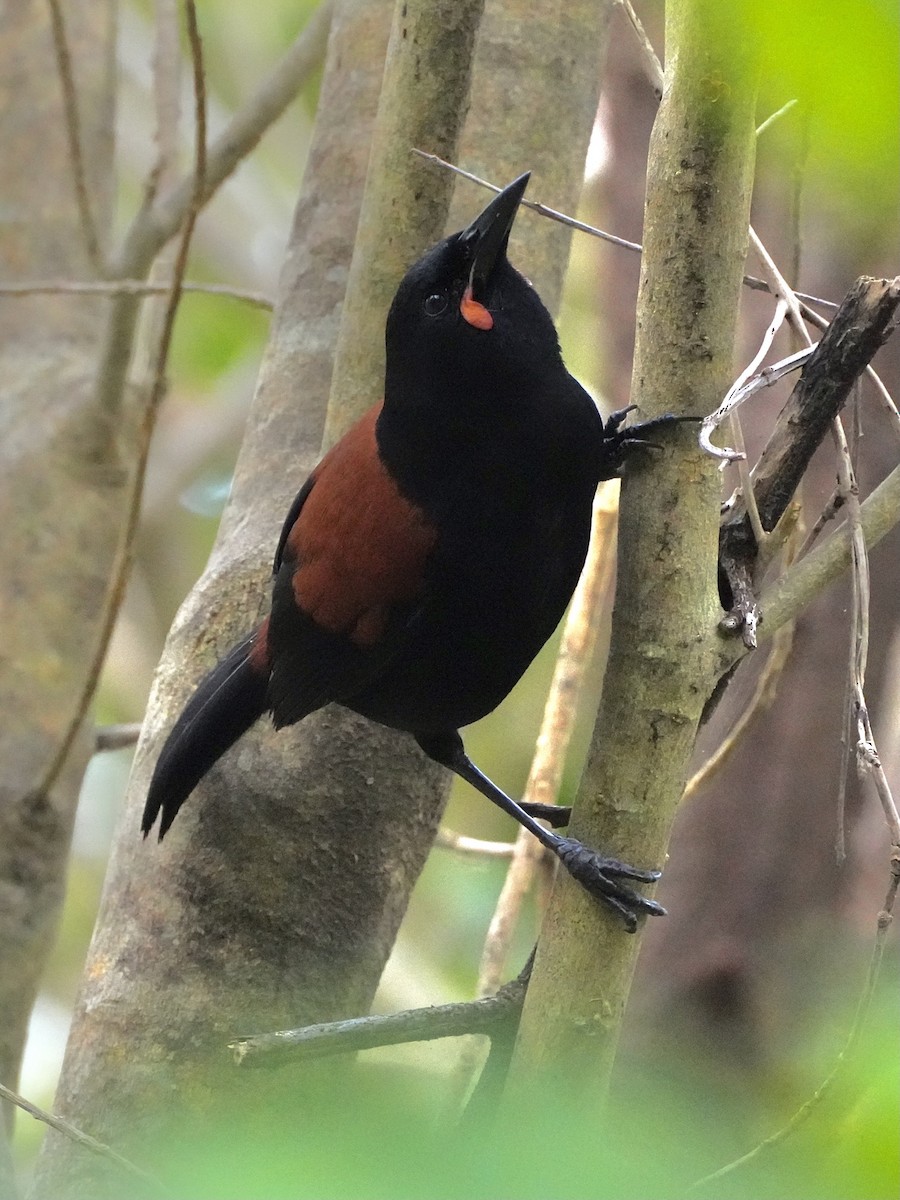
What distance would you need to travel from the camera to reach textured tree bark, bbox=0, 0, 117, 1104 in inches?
92.5

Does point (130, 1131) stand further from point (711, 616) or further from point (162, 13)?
point (162, 13)

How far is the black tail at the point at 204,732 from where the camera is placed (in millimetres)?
1903

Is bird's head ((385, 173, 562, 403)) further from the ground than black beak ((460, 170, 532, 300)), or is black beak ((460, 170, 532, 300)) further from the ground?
black beak ((460, 170, 532, 300))

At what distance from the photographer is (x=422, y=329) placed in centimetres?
183

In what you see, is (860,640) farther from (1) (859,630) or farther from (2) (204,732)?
(2) (204,732)

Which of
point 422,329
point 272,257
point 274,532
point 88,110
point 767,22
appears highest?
point 272,257

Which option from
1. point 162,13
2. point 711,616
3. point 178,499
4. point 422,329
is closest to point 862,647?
point 711,616

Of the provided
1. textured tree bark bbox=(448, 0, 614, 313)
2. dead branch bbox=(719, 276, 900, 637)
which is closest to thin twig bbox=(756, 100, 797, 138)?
dead branch bbox=(719, 276, 900, 637)

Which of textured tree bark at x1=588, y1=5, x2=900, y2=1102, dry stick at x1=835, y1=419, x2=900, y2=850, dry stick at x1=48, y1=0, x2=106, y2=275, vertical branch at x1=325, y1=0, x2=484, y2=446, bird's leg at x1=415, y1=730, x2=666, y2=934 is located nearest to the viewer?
dry stick at x1=835, y1=419, x2=900, y2=850

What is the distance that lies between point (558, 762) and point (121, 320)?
121 cm

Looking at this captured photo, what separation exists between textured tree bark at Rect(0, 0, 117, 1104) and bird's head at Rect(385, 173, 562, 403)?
1067 mm

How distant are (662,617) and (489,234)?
2.43ft

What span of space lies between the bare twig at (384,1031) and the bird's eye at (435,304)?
926mm

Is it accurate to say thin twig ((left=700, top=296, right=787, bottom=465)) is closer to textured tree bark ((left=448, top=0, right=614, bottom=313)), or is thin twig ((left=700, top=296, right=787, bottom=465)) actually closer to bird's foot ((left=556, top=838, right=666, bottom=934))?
bird's foot ((left=556, top=838, right=666, bottom=934))
